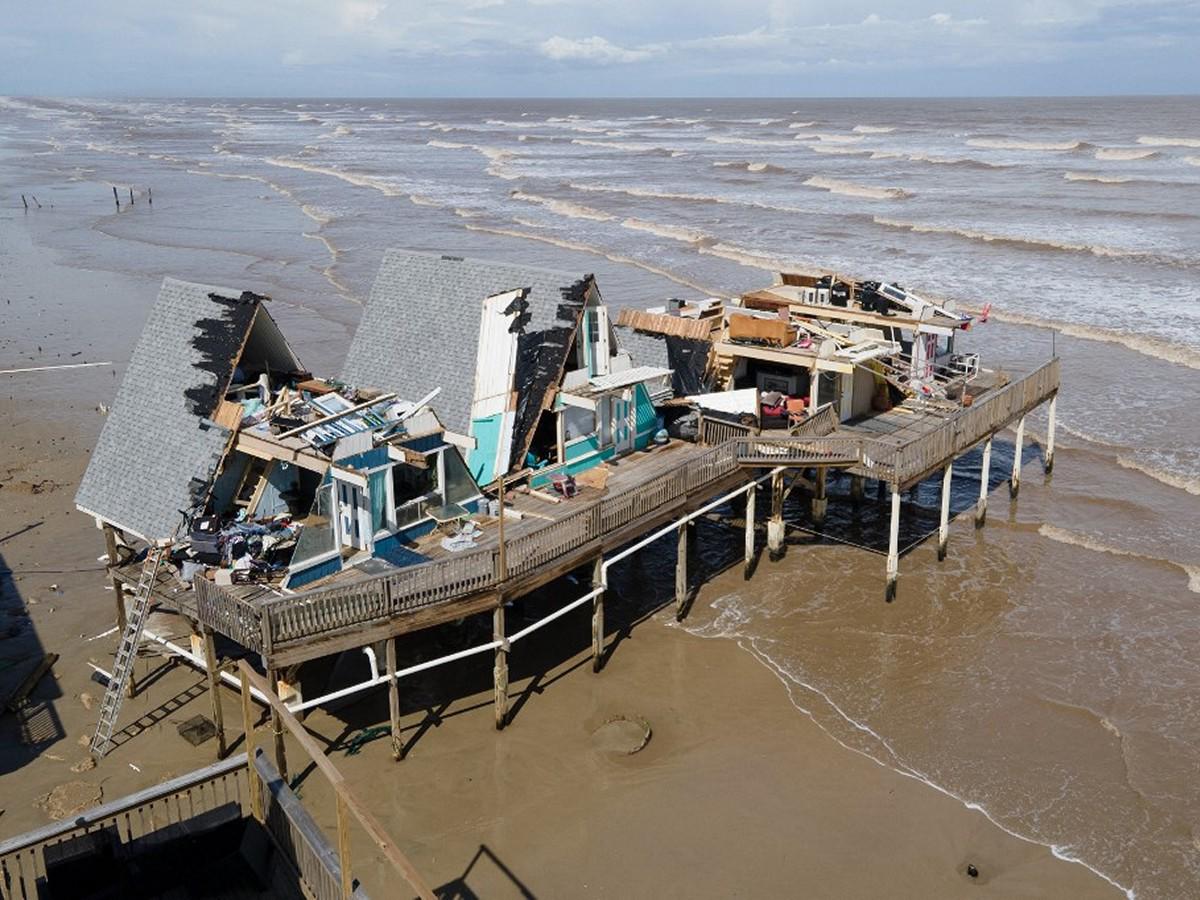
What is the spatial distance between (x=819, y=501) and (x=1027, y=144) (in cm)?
13475

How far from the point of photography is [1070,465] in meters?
36.0

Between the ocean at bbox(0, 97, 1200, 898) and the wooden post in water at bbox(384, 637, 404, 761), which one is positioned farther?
the ocean at bbox(0, 97, 1200, 898)

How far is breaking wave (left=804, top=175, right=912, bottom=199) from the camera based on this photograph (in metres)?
99.3

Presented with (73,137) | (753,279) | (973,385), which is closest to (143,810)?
(973,385)

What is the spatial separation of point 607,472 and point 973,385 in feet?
42.5

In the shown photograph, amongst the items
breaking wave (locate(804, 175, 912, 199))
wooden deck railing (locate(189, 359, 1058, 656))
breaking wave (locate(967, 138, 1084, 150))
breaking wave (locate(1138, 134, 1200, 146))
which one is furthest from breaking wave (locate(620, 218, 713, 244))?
breaking wave (locate(1138, 134, 1200, 146))

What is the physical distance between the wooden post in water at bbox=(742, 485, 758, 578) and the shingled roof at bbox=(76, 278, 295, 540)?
420 inches

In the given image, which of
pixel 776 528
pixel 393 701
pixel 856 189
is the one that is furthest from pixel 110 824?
pixel 856 189

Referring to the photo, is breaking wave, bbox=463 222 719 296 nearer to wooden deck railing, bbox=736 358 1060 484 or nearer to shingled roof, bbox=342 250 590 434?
wooden deck railing, bbox=736 358 1060 484

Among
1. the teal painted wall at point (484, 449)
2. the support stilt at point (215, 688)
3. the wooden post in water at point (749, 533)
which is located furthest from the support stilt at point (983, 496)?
the support stilt at point (215, 688)

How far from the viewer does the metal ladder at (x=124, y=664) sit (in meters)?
19.7

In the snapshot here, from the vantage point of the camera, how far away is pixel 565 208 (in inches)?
3526

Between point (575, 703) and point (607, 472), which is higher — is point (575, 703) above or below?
below

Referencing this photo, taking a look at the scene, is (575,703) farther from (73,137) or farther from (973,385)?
(73,137)
